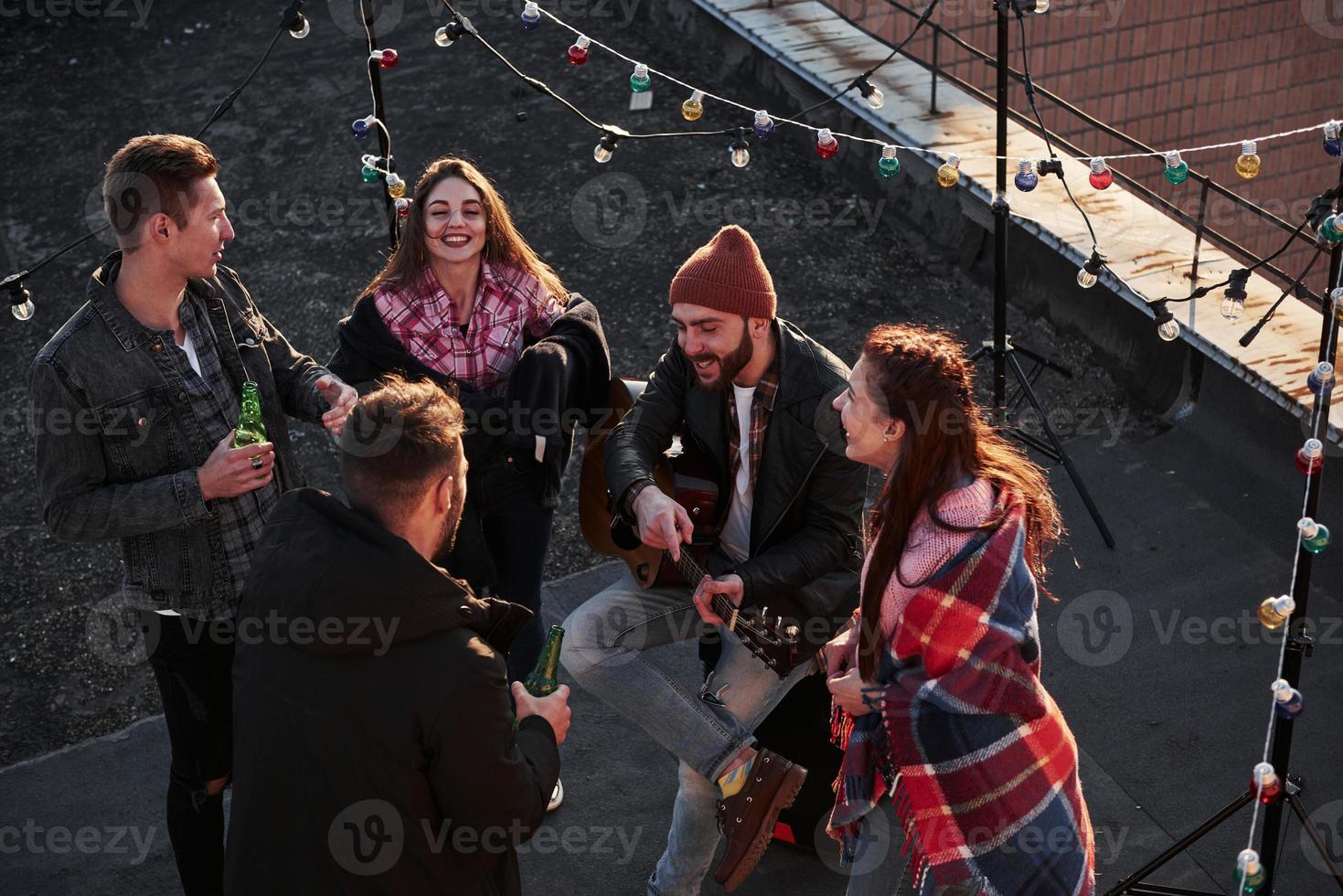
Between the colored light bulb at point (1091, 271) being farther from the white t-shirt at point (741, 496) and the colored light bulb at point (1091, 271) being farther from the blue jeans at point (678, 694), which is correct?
the blue jeans at point (678, 694)

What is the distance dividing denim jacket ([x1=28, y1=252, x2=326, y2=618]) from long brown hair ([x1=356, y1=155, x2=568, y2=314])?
2.31 feet

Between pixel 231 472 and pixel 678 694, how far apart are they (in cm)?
136

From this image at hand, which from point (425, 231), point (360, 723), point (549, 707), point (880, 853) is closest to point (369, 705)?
point (360, 723)

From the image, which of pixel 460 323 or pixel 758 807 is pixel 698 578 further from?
pixel 460 323

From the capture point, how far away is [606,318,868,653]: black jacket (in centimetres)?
388

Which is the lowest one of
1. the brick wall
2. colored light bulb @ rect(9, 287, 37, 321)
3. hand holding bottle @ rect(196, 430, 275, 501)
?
the brick wall

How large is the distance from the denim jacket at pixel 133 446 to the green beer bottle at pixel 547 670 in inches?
37.8

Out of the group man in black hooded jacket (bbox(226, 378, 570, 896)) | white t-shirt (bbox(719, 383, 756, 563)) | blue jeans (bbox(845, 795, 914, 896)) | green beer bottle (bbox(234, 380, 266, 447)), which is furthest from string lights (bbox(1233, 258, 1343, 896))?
green beer bottle (bbox(234, 380, 266, 447))

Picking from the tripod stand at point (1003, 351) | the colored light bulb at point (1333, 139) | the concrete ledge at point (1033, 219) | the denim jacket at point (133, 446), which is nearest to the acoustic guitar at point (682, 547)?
the denim jacket at point (133, 446)

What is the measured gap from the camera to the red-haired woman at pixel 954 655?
3.04 metres

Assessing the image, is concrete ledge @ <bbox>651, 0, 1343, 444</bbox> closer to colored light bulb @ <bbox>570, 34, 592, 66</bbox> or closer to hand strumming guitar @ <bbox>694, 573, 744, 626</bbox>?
colored light bulb @ <bbox>570, 34, 592, 66</bbox>

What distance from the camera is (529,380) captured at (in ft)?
13.7

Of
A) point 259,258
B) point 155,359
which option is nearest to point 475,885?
point 155,359

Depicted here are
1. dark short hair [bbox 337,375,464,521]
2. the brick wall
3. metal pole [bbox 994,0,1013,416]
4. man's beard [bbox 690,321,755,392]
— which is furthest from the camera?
the brick wall
